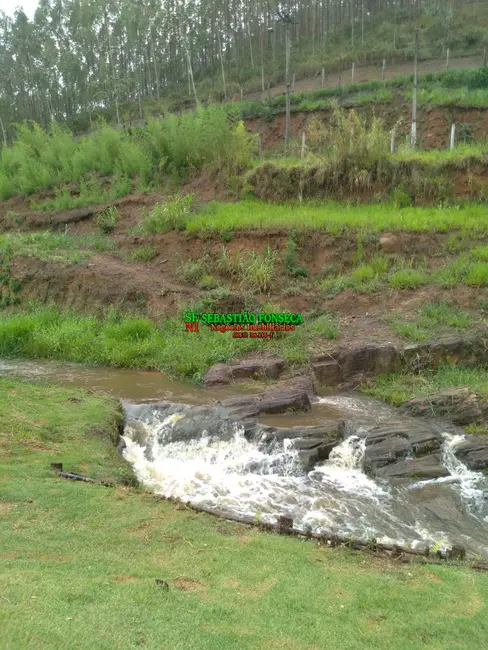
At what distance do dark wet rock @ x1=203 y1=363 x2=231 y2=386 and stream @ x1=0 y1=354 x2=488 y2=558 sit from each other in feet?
3.03

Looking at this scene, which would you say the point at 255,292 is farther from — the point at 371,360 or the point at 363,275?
the point at 371,360

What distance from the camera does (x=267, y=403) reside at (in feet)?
29.6

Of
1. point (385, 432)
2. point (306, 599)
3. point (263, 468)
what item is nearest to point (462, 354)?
point (385, 432)

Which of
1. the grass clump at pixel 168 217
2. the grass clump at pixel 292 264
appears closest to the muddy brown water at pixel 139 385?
the grass clump at pixel 292 264

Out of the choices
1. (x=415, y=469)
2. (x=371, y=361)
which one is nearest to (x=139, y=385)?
(x=371, y=361)

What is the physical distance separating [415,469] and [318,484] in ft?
4.22

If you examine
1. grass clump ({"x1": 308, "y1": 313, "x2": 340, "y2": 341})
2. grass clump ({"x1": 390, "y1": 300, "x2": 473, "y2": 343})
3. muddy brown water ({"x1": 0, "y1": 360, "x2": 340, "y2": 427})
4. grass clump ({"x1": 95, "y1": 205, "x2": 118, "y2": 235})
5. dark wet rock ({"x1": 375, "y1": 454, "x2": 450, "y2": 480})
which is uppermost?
grass clump ({"x1": 95, "y1": 205, "x2": 118, "y2": 235})

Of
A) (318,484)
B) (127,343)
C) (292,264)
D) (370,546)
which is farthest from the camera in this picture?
(292,264)

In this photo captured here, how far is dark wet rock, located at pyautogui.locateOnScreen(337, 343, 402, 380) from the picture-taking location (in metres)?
10.3

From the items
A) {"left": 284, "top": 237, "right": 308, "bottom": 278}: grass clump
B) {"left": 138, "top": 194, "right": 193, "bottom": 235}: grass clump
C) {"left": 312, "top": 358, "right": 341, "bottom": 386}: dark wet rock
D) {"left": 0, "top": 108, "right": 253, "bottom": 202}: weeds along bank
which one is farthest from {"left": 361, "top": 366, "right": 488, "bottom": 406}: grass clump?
{"left": 0, "top": 108, "right": 253, "bottom": 202}: weeds along bank

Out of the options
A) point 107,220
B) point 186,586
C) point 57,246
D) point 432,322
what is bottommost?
point 432,322

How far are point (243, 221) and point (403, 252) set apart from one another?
4237 millimetres

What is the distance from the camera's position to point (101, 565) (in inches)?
156

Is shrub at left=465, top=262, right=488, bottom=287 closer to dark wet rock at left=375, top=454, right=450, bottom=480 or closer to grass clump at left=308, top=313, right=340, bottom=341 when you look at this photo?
grass clump at left=308, top=313, right=340, bottom=341
